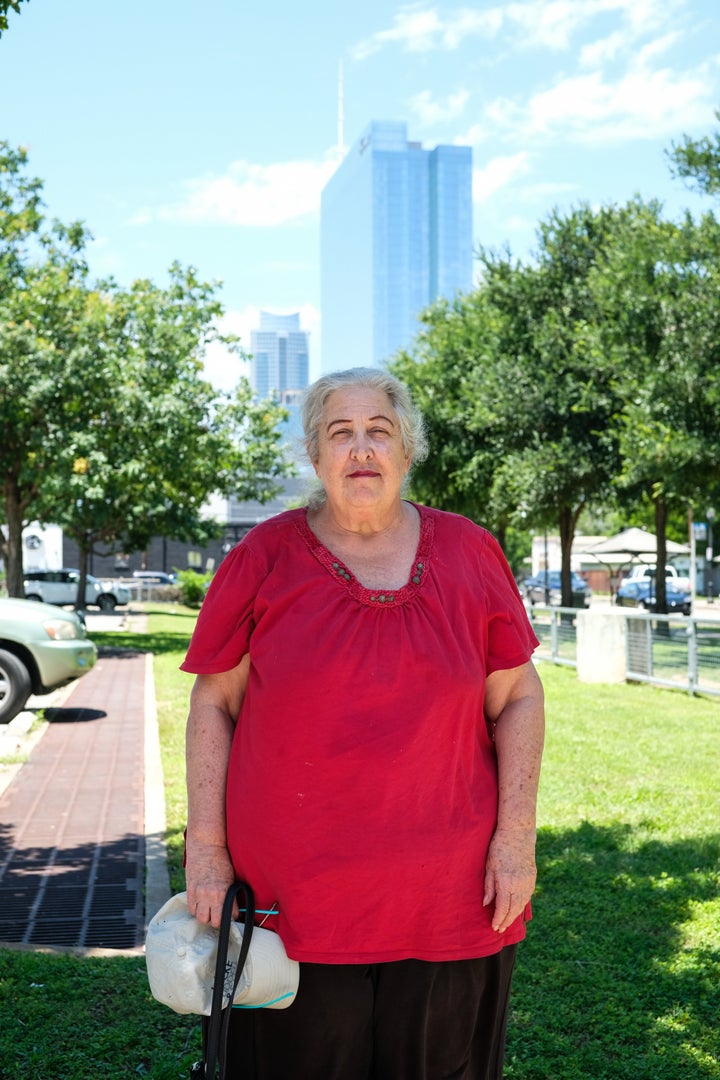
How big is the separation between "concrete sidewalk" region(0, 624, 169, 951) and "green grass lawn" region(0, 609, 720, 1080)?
24 cm

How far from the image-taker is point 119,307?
23141 mm

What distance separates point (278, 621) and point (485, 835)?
0.64 meters

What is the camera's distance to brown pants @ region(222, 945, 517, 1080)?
2.35 metres

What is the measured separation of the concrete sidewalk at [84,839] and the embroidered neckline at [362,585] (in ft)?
9.62

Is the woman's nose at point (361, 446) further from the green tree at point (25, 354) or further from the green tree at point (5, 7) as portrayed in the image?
the green tree at point (25, 354)

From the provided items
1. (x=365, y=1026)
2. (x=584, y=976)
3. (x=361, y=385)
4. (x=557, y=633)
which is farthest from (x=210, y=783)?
(x=557, y=633)

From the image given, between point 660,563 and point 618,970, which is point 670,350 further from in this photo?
point 618,970

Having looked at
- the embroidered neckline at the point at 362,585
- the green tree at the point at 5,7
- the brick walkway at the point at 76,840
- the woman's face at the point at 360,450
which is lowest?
the brick walkway at the point at 76,840

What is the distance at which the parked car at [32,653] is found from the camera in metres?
9.94

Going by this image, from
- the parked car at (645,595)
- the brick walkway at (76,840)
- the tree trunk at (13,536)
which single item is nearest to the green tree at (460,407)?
the tree trunk at (13,536)

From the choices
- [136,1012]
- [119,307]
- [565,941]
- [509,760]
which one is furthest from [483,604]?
[119,307]

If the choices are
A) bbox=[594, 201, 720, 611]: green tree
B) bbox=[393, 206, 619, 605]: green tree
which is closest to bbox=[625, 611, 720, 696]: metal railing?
bbox=[594, 201, 720, 611]: green tree

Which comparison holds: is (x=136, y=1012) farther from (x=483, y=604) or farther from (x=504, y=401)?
(x=504, y=401)

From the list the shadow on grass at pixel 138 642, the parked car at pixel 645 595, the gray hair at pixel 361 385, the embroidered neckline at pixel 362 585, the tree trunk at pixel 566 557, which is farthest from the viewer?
the parked car at pixel 645 595
